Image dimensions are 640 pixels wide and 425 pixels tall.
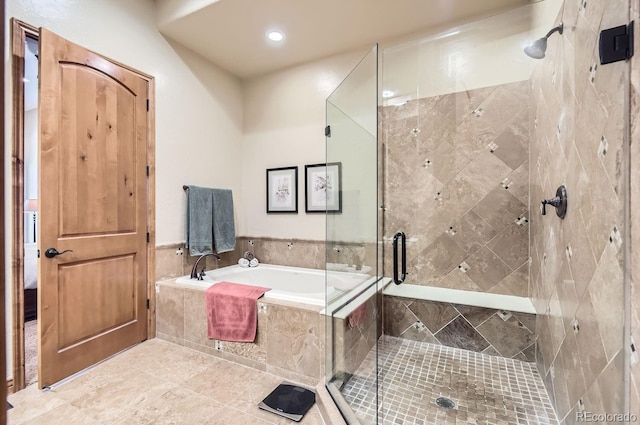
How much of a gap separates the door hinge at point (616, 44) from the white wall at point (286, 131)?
7.53 feet

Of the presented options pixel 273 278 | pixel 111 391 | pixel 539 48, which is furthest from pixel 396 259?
pixel 111 391

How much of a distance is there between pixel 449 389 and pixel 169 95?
130 inches

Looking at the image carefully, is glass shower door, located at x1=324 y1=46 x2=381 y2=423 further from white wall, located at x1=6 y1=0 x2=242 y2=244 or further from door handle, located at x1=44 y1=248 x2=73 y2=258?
door handle, located at x1=44 y1=248 x2=73 y2=258

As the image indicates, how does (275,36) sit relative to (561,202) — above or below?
above

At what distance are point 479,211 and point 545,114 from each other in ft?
2.84

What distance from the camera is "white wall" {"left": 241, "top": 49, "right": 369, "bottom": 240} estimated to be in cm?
326

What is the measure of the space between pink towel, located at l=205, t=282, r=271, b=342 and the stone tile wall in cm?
114

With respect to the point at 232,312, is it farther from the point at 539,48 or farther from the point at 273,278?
the point at 539,48

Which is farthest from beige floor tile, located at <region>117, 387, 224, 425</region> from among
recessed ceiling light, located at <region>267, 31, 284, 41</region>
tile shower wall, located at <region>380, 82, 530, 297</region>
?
recessed ceiling light, located at <region>267, 31, 284, 41</region>

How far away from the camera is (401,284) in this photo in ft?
9.07

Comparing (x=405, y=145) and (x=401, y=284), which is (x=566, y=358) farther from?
(x=405, y=145)

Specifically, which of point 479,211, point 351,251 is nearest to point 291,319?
point 351,251

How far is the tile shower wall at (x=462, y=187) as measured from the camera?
7.88ft

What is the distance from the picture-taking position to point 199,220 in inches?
121
